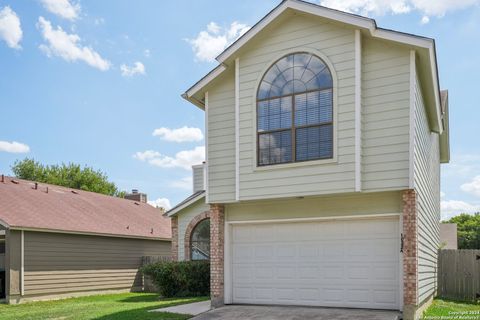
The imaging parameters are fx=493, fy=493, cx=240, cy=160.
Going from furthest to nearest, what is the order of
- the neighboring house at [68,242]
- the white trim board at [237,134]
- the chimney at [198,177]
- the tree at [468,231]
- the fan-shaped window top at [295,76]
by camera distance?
the tree at [468,231], the chimney at [198,177], the neighboring house at [68,242], the white trim board at [237,134], the fan-shaped window top at [295,76]

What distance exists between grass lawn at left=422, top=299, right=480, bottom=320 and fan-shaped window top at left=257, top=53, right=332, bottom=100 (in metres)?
5.65

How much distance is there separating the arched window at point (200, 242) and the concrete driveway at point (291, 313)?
724 centimetres

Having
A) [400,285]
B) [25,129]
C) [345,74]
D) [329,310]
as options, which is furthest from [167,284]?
[25,129]

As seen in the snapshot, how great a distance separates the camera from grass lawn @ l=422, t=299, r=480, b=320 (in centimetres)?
1085

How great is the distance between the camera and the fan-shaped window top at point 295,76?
436 inches

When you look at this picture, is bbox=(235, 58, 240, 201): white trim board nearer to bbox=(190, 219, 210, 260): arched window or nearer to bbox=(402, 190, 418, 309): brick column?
bbox=(402, 190, 418, 309): brick column

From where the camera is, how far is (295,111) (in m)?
11.4

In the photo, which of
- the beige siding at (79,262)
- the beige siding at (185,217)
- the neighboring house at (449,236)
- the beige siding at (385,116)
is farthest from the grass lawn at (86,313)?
the neighboring house at (449,236)

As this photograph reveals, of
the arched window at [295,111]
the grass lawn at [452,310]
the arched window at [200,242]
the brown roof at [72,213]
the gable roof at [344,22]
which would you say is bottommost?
the grass lawn at [452,310]

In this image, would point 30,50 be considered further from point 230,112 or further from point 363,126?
point 363,126

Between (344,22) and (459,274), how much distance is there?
9.69m

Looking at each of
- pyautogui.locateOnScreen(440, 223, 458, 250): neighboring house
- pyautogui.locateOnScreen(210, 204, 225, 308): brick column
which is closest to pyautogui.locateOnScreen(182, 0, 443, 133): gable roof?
pyautogui.locateOnScreen(210, 204, 225, 308): brick column

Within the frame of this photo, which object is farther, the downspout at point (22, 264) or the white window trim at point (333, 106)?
the downspout at point (22, 264)

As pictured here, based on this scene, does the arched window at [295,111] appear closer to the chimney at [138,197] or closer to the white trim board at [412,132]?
the white trim board at [412,132]
